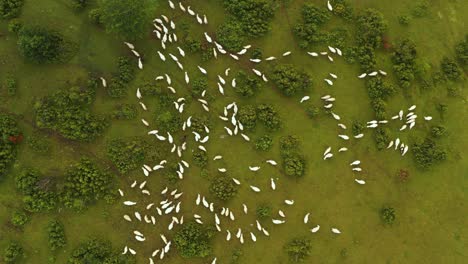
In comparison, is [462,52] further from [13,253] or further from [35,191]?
[13,253]

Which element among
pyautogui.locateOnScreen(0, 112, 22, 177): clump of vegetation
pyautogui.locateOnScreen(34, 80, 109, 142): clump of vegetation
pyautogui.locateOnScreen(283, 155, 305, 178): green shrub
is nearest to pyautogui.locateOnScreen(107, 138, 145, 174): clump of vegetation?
pyautogui.locateOnScreen(34, 80, 109, 142): clump of vegetation

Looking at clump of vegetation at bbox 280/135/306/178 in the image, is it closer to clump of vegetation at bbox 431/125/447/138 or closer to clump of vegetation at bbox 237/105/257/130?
clump of vegetation at bbox 237/105/257/130

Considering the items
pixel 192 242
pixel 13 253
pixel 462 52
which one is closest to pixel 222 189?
pixel 192 242

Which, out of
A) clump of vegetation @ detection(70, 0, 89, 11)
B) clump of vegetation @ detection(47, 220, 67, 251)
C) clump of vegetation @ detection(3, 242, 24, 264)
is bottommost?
clump of vegetation @ detection(3, 242, 24, 264)

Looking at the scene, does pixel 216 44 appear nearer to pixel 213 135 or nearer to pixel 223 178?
pixel 213 135

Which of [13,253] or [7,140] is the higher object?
[7,140]

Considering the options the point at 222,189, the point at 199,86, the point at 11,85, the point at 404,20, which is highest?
the point at 404,20
